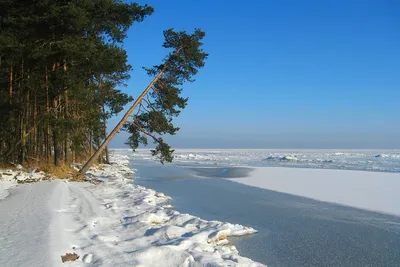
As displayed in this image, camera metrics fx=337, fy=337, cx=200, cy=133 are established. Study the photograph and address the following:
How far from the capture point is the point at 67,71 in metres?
12.6

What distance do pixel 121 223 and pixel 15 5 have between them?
1116 cm

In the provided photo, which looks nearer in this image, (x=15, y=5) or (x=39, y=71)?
(x=15, y=5)

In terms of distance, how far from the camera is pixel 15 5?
13.2 metres

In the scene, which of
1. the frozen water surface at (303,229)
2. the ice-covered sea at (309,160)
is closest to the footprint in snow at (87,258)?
the frozen water surface at (303,229)

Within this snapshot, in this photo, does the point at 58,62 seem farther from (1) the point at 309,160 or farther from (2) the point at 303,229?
(1) the point at 309,160

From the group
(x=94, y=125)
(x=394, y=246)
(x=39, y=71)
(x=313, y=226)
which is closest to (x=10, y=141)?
(x=39, y=71)

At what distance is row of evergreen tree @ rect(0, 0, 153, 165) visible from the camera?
1180 centimetres

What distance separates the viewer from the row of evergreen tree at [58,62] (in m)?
11.8

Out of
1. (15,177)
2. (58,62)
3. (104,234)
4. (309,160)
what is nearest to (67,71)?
(58,62)

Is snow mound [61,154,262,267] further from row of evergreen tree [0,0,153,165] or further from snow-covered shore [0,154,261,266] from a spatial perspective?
row of evergreen tree [0,0,153,165]

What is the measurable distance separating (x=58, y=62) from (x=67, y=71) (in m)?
0.99

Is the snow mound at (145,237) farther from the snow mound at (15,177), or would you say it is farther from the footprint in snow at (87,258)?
the snow mound at (15,177)

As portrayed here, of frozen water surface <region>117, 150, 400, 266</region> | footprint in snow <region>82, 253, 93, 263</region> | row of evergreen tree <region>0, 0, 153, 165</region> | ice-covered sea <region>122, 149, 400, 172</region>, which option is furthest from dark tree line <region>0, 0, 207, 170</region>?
ice-covered sea <region>122, 149, 400, 172</region>

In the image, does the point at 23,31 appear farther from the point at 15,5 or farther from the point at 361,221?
the point at 361,221
